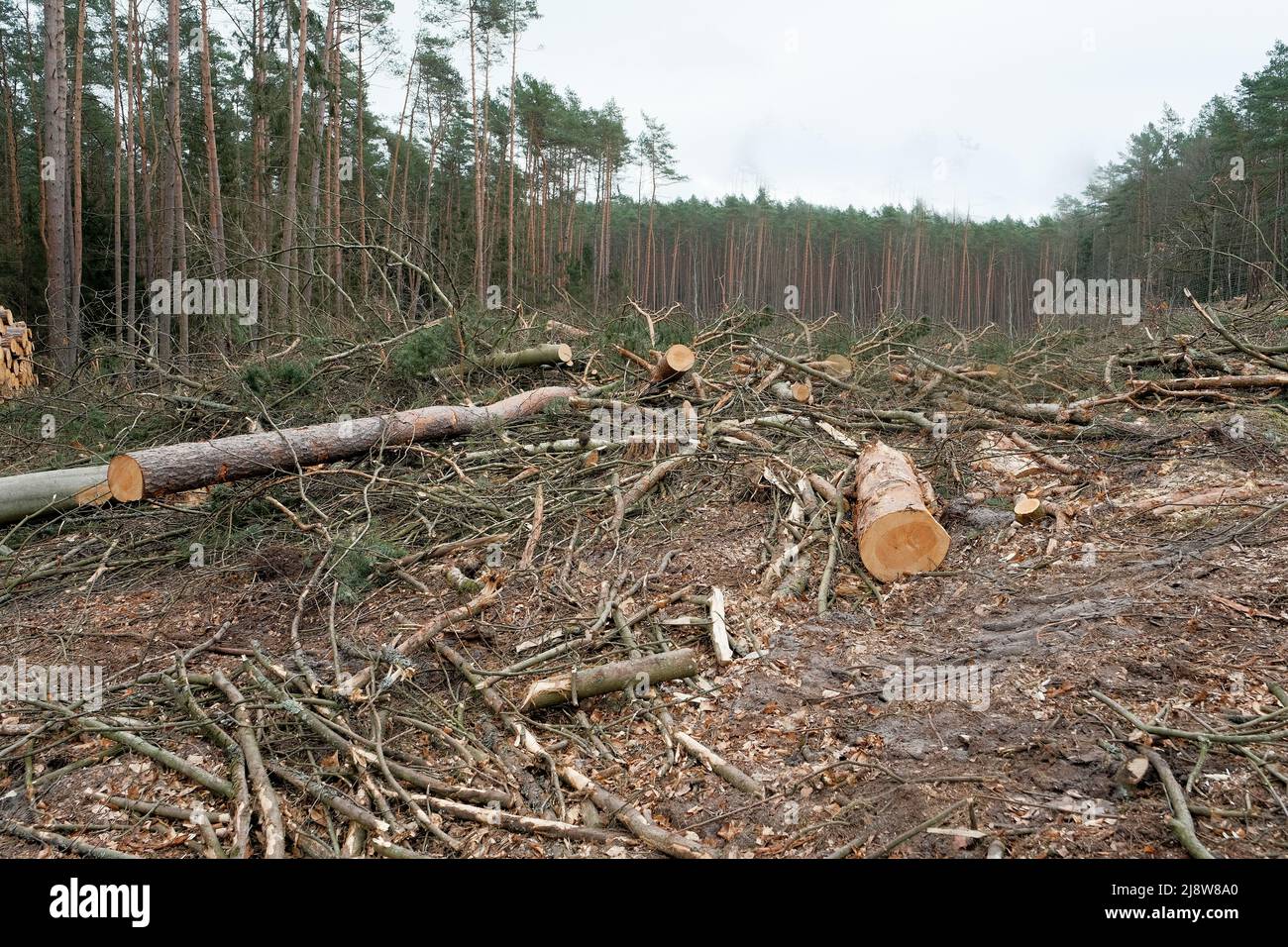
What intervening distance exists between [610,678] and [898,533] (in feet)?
6.85

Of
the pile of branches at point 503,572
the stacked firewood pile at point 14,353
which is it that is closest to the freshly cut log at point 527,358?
the pile of branches at point 503,572

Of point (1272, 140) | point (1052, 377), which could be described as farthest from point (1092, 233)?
point (1052, 377)

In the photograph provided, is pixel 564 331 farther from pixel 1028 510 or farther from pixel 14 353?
pixel 14 353

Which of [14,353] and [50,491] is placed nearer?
[50,491]

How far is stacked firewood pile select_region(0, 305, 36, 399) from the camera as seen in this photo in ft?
40.8


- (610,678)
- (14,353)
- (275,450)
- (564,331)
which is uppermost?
(564,331)

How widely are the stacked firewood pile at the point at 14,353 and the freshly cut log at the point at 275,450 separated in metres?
8.93

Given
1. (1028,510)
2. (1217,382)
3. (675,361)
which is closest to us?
(1028,510)

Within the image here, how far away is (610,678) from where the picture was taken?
12.6 feet

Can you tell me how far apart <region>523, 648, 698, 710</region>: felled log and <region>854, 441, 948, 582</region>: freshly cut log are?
1542mm

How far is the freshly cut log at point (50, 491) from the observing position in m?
5.84

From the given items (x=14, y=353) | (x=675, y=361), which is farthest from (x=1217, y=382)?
(x=14, y=353)

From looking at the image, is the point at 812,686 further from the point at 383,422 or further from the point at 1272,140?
the point at 1272,140
